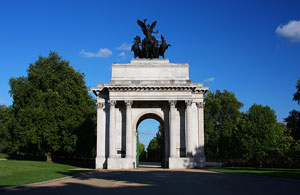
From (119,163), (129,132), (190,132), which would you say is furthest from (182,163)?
(119,163)

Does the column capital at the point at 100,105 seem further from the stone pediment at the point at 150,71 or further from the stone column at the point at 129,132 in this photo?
the stone column at the point at 129,132

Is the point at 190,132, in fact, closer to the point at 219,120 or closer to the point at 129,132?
the point at 129,132

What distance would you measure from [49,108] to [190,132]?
20.7 meters

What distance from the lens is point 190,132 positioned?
123 ft

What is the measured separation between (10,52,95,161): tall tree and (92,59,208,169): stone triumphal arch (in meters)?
7.29

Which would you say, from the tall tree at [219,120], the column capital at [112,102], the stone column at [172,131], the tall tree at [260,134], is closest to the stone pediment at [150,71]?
the column capital at [112,102]

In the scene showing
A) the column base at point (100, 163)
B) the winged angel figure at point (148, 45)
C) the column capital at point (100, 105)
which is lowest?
the column base at point (100, 163)

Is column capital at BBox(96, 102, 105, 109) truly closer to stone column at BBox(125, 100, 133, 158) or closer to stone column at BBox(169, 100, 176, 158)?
stone column at BBox(125, 100, 133, 158)

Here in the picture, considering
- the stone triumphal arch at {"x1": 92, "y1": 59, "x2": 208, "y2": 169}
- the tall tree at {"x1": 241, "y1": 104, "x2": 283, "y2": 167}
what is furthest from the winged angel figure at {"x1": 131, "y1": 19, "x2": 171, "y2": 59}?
the tall tree at {"x1": 241, "y1": 104, "x2": 283, "y2": 167}

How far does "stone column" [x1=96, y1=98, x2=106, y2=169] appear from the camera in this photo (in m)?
38.2

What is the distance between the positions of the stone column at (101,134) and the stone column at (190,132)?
10.8 meters

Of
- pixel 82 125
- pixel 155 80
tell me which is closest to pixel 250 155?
pixel 155 80

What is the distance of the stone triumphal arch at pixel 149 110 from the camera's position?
3741 cm

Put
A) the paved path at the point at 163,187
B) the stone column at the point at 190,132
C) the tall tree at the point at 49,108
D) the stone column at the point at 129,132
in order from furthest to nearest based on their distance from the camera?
the tall tree at the point at 49,108 < the stone column at the point at 190,132 < the stone column at the point at 129,132 < the paved path at the point at 163,187
